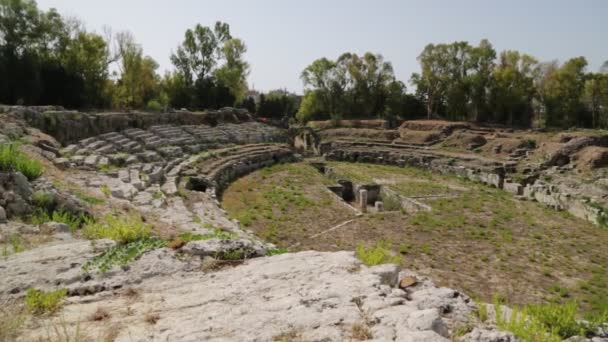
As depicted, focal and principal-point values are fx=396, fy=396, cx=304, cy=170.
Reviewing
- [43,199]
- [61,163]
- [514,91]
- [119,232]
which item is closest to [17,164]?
[43,199]

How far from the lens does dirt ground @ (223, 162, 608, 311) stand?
9961mm

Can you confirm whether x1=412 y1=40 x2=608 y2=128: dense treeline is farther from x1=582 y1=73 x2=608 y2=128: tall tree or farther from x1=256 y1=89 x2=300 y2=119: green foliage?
x1=256 y1=89 x2=300 y2=119: green foliage

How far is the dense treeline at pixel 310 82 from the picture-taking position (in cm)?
2658

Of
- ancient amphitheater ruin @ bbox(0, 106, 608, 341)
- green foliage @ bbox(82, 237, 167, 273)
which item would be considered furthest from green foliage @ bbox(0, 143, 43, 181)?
green foliage @ bbox(82, 237, 167, 273)

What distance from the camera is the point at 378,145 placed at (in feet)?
120

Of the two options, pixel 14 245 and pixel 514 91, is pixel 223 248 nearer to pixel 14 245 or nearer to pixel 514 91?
pixel 14 245

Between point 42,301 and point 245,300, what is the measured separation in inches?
84.2

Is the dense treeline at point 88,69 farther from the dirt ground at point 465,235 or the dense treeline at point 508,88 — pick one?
the dense treeline at point 508,88

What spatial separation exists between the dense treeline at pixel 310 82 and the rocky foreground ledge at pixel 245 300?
71.2 feet

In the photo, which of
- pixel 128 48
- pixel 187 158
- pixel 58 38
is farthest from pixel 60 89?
pixel 187 158

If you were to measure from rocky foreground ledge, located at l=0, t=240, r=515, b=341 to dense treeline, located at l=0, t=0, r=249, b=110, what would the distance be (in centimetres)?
2120

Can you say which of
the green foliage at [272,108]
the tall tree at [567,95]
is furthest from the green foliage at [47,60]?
the tall tree at [567,95]

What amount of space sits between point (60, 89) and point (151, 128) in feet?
23.1

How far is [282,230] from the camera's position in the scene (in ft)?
46.1
